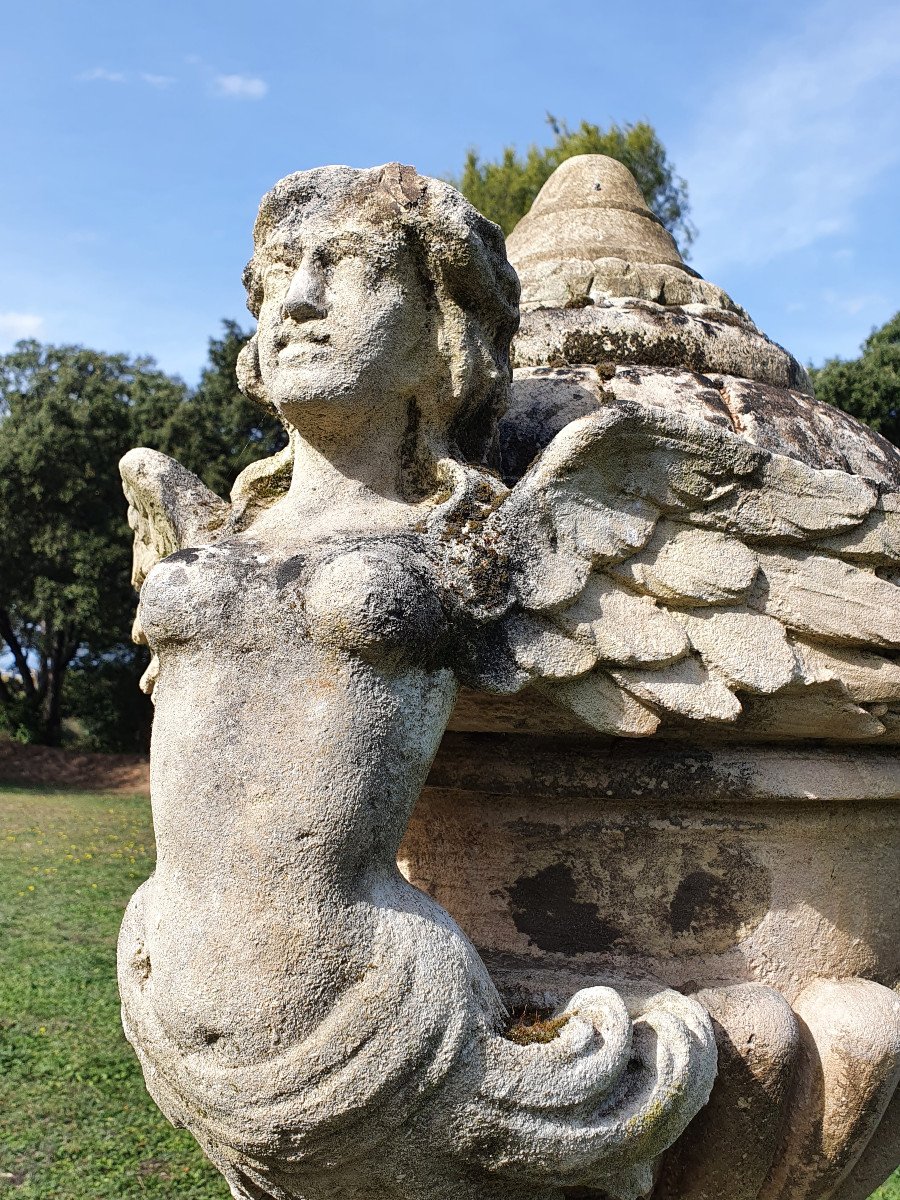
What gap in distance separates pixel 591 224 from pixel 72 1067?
14.0ft

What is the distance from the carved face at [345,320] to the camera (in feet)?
6.24

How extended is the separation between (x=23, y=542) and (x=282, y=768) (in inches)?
709

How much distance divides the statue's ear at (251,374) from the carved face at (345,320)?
0.80 ft

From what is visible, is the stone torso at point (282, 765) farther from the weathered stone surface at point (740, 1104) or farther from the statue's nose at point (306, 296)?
the weathered stone surface at point (740, 1104)

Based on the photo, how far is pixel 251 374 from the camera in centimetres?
225

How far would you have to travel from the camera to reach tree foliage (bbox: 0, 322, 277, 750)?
17.4 metres

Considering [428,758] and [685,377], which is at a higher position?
[685,377]

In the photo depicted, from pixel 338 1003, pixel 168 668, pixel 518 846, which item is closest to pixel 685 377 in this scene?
pixel 518 846

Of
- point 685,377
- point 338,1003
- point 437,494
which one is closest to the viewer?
point 338,1003

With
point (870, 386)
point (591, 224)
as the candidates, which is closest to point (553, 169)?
point (870, 386)

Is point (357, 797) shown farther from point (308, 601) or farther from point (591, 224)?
point (591, 224)

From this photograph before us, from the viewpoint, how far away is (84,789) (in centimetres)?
1719

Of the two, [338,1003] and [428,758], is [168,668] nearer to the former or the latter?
[428,758]

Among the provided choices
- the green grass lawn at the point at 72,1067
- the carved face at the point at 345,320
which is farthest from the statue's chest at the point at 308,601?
the green grass lawn at the point at 72,1067
